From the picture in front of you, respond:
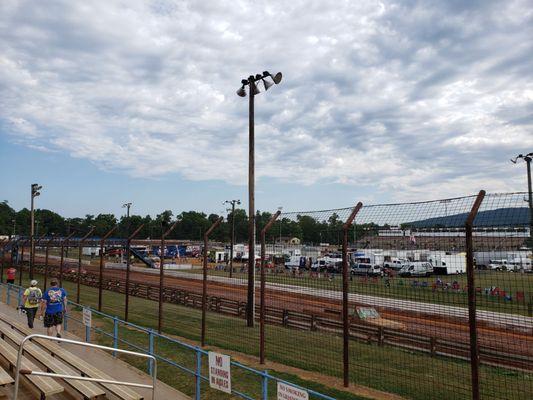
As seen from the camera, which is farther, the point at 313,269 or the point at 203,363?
the point at 203,363

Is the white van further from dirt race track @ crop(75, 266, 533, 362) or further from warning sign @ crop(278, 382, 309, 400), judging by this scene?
warning sign @ crop(278, 382, 309, 400)

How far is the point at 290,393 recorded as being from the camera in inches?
234

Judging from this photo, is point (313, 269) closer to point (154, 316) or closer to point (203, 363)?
point (203, 363)

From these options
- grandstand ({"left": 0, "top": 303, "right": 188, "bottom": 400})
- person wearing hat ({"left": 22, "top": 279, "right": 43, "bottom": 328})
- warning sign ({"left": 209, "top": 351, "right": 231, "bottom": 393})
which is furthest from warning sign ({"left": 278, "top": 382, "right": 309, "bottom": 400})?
person wearing hat ({"left": 22, "top": 279, "right": 43, "bottom": 328})

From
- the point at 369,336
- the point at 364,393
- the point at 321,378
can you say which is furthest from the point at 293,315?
the point at 364,393

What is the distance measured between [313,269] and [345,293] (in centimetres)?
153

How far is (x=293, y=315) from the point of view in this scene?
1744 centimetres

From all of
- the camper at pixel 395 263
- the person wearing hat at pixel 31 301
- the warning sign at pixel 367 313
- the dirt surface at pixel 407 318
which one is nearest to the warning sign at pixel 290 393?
the camper at pixel 395 263

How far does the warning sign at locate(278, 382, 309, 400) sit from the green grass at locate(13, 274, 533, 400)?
350cm

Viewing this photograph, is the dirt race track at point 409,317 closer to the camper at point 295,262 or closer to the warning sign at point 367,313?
the warning sign at point 367,313

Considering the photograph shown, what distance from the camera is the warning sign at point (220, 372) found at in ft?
24.5

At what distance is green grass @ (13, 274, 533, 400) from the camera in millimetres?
10000

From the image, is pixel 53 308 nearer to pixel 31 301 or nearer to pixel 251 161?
pixel 31 301

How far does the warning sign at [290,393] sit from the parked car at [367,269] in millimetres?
3821
